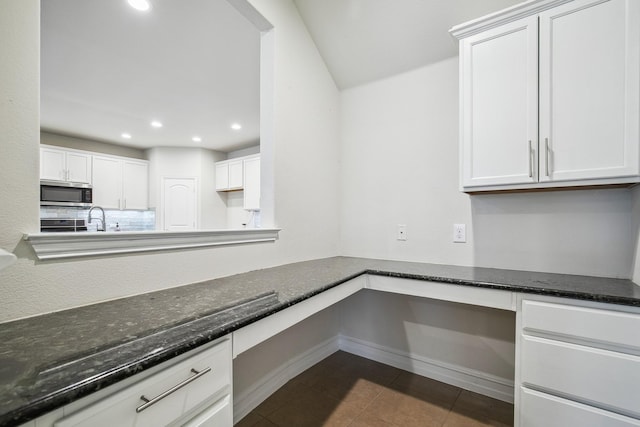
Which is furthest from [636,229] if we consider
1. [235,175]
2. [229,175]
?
[229,175]

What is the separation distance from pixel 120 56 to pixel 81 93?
1.12 meters

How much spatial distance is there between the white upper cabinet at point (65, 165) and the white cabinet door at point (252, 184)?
2.45 m

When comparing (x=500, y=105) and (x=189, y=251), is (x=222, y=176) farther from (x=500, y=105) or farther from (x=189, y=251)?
(x=500, y=105)

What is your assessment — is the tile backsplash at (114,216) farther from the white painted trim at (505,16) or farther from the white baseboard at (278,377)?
the white painted trim at (505,16)

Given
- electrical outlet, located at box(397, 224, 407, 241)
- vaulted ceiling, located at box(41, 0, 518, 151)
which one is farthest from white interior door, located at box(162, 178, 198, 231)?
electrical outlet, located at box(397, 224, 407, 241)

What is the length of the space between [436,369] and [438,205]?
1197 millimetres

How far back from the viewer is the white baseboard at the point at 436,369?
1867 millimetres

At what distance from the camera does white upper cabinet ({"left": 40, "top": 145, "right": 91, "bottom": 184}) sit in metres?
4.19

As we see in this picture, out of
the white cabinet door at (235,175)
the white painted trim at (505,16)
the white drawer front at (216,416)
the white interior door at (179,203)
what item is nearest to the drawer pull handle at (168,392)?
the white drawer front at (216,416)

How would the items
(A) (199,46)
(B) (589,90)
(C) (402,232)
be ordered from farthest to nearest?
(A) (199,46), (C) (402,232), (B) (589,90)

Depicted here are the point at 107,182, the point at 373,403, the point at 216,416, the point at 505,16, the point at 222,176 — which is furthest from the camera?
the point at 222,176

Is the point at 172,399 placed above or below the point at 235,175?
below

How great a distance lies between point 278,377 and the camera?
6.50 feet

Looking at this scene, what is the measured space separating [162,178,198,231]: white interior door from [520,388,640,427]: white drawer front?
5.20 m
